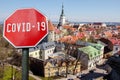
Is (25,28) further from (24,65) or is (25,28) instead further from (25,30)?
(24,65)

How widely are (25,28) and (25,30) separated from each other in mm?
20

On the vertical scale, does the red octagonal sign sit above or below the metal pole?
above

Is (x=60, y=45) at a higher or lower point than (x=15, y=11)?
lower

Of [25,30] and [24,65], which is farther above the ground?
[25,30]

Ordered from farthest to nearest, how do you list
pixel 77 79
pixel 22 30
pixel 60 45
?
pixel 60 45, pixel 77 79, pixel 22 30

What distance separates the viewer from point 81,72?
35.6 metres

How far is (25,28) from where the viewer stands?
7.75ft

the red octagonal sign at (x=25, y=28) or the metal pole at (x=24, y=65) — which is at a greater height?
the red octagonal sign at (x=25, y=28)

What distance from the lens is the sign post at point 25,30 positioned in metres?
2.37

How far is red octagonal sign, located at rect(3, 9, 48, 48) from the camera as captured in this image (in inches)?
93.5

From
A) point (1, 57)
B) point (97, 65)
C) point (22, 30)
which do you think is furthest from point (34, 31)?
point (97, 65)

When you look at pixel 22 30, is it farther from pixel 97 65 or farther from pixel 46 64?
pixel 97 65

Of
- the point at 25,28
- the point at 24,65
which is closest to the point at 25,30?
the point at 25,28

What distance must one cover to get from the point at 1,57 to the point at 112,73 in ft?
55.2
